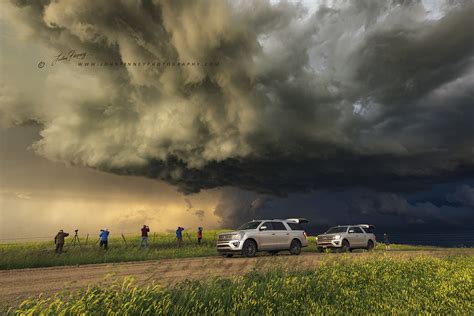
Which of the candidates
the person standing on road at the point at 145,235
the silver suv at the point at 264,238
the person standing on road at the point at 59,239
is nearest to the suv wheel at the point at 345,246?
the silver suv at the point at 264,238

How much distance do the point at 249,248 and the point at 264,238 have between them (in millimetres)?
1050

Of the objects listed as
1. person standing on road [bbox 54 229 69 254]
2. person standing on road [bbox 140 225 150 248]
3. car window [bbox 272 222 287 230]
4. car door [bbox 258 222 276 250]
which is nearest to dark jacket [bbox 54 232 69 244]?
person standing on road [bbox 54 229 69 254]

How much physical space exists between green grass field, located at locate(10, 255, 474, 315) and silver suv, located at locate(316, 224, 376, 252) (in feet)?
45.4

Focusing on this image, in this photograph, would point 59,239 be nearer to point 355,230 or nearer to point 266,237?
point 266,237

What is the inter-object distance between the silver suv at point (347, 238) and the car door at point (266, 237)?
21.3 ft

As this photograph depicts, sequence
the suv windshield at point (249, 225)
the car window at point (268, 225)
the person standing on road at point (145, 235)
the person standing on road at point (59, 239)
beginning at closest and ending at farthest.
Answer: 1. the suv windshield at point (249, 225)
2. the car window at point (268, 225)
3. the person standing on road at point (59, 239)
4. the person standing on road at point (145, 235)

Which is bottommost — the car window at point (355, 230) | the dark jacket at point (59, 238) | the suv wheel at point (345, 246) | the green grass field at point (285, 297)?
the green grass field at point (285, 297)

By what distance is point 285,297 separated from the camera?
746 centimetres

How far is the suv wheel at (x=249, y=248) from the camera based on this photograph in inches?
740

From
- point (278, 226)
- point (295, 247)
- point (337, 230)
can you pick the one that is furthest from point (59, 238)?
point (337, 230)

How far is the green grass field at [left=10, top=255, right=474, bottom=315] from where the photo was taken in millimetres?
5879

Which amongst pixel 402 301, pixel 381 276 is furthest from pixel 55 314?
pixel 381 276

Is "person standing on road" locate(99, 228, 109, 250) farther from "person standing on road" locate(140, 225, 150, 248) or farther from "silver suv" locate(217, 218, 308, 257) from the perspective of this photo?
"silver suv" locate(217, 218, 308, 257)

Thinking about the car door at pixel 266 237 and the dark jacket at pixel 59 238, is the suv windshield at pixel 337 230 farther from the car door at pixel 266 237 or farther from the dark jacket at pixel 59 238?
the dark jacket at pixel 59 238
